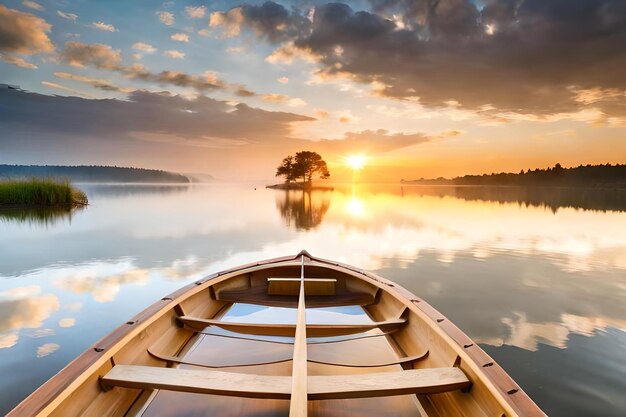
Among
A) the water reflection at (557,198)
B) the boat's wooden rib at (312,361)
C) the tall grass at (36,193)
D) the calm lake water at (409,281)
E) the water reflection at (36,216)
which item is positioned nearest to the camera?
the boat's wooden rib at (312,361)

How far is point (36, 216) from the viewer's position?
18.0 meters

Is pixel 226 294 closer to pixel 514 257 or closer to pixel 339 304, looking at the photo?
pixel 339 304

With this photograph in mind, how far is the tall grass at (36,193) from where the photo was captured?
20.7 meters

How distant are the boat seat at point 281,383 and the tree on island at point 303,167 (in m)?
72.0

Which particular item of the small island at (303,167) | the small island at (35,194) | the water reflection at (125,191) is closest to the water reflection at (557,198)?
the small island at (303,167)

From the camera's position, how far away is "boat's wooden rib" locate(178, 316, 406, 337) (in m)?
3.65

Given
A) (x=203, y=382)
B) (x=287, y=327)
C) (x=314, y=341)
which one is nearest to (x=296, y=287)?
(x=287, y=327)

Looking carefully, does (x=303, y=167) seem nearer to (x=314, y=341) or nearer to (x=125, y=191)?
(x=125, y=191)

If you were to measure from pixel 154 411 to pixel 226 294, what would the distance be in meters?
2.99

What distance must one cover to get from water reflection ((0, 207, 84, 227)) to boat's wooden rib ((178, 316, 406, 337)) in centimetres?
1577

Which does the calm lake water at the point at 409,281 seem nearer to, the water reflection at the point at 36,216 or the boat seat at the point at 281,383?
the water reflection at the point at 36,216

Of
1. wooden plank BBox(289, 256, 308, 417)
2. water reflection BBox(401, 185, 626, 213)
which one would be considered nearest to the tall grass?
wooden plank BBox(289, 256, 308, 417)

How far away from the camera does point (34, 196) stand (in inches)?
828

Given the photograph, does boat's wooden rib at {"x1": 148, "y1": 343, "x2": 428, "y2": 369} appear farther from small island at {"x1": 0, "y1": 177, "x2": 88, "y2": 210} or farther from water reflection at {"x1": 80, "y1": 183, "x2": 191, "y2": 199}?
water reflection at {"x1": 80, "y1": 183, "x2": 191, "y2": 199}
